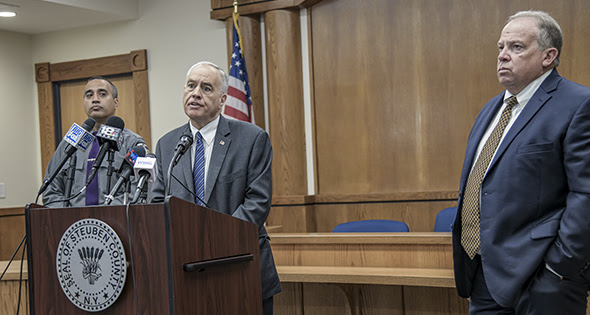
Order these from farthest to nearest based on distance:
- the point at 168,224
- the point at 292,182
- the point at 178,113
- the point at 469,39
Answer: the point at 178,113 → the point at 292,182 → the point at 469,39 → the point at 168,224

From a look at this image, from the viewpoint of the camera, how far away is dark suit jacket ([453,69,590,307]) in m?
1.85

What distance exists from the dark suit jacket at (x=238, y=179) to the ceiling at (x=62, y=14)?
3.93 m

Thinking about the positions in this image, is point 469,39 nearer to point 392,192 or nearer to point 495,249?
point 392,192

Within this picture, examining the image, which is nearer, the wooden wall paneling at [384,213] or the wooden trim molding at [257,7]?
the wooden wall paneling at [384,213]

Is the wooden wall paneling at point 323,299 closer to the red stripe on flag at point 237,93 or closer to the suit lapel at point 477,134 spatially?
the suit lapel at point 477,134

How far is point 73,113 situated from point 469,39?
4.16 meters

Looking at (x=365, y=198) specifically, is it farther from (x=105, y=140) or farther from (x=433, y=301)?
(x=105, y=140)

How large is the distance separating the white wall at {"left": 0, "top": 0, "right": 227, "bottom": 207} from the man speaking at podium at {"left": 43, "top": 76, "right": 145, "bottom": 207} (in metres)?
2.53

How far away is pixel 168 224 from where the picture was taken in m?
1.67

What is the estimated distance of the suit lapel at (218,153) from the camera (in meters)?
2.23

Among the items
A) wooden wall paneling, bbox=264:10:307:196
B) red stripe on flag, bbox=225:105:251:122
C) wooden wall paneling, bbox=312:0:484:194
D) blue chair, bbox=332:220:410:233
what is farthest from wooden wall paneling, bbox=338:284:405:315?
red stripe on flag, bbox=225:105:251:122

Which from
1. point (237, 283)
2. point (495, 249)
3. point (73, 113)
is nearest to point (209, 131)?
point (237, 283)

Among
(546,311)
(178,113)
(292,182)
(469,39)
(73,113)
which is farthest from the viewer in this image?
(73,113)

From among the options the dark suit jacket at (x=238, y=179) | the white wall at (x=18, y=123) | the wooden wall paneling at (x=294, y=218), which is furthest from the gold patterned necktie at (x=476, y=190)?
the white wall at (x=18, y=123)
